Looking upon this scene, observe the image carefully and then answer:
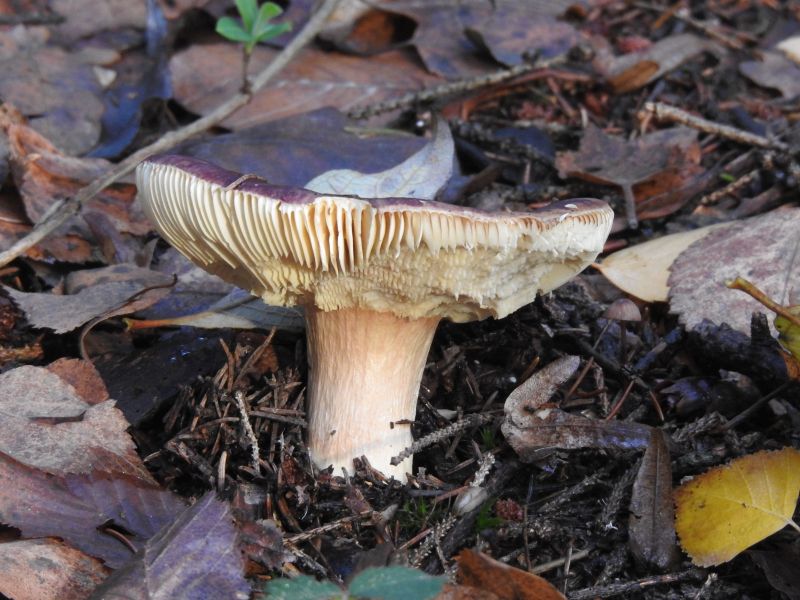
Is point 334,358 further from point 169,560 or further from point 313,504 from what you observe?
point 169,560

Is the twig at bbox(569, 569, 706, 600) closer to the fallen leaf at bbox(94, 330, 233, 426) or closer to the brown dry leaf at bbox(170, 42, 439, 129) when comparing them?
the fallen leaf at bbox(94, 330, 233, 426)

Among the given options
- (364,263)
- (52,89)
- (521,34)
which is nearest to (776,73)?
(521,34)

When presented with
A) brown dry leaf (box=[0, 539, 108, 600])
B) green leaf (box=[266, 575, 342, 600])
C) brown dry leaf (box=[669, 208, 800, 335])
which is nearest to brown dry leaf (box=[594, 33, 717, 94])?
brown dry leaf (box=[669, 208, 800, 335])

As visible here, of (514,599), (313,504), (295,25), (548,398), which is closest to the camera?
(514,599)

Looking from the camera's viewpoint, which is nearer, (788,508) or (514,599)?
(514,599)

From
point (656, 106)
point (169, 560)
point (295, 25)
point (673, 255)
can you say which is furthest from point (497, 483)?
point (295, 25)

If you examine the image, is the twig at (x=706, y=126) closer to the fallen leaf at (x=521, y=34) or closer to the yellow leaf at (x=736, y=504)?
the fallen leaf at (x=521, y=34)
